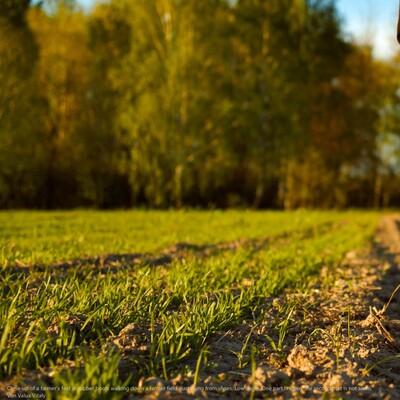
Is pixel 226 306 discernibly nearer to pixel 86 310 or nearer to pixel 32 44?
pixel 86 310

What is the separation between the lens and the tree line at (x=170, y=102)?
70.2ft

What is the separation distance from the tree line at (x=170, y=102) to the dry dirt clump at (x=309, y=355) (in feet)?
58.9

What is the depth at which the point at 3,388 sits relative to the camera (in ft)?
7.18

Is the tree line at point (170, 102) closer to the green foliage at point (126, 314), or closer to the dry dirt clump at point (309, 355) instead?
the green foliage at point (126, 314)

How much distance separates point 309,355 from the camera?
2779mm

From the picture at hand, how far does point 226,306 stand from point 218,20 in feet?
69.7

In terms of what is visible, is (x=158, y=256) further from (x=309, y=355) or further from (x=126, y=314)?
(x=309, y=355)

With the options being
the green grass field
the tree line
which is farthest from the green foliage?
the tree line

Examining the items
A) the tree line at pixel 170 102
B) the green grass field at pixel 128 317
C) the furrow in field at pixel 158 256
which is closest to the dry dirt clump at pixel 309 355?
the green grass field at pixel 128 317

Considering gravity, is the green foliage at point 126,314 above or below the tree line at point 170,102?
below

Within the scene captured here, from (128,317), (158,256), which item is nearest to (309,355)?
(128,317)

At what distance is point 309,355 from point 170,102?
19.5m

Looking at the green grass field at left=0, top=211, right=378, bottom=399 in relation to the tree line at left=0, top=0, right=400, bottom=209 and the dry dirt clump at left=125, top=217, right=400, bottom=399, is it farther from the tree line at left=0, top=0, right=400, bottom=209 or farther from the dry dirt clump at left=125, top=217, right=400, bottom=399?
the tree line at left=0, top=0, right=400, bottom=209

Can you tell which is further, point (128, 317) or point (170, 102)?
point (170, 102)
